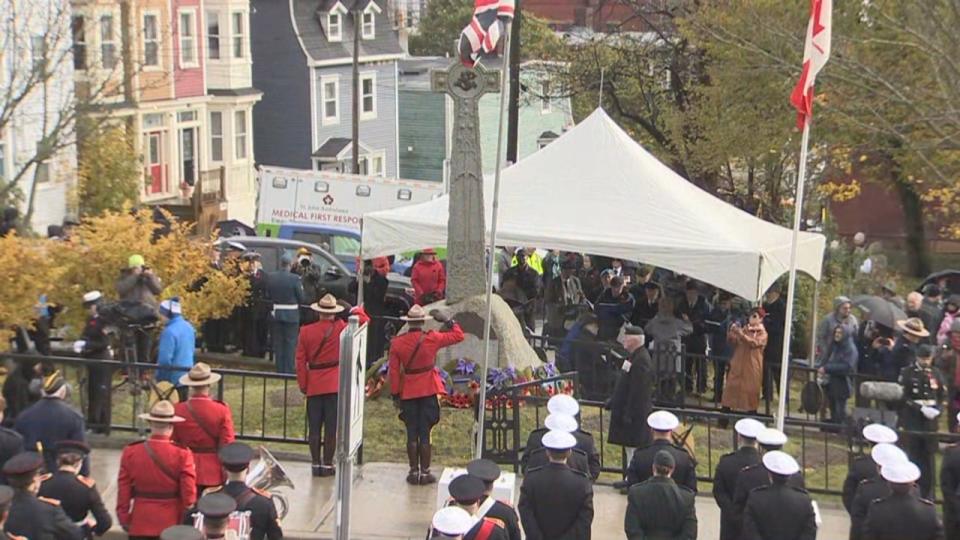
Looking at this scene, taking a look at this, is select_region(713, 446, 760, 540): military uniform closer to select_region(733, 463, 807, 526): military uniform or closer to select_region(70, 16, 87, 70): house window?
select_region(733, 463, 807, 526): military uniform

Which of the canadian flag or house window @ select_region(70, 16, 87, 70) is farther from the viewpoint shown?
house window @ select_region(70, 16, 87, 70)

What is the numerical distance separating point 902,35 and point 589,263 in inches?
306

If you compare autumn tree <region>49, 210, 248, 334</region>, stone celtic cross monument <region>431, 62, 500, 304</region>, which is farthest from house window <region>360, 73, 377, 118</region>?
stone celtic cross monument <region>431, 62, 500, 304</region>

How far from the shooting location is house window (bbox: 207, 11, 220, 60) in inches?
1801

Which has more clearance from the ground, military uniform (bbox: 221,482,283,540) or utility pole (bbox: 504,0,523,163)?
utility pole (bbox: 504,0,523,163)

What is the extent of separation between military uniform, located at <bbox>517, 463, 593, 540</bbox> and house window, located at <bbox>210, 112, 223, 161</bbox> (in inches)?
1501

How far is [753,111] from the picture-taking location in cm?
2853

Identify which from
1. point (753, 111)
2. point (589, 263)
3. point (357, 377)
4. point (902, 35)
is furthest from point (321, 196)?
point (357, 377)

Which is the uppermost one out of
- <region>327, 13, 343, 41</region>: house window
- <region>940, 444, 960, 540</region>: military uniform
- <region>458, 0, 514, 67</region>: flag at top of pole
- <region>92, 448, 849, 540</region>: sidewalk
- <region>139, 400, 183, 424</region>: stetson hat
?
<region>327, 13, 343, 41</region>: house window

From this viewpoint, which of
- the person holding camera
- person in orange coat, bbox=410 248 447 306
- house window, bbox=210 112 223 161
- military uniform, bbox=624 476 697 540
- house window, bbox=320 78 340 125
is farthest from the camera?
house window, bbox=320 78 340 125

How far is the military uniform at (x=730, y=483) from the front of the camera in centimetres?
1012

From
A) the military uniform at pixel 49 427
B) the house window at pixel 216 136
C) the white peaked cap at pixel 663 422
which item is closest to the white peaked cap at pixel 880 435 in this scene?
the white peaked cap at pixel 663 422

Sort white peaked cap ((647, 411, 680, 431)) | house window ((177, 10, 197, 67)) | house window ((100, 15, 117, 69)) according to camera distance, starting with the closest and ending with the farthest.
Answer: white peaked cap ((647, 411, 680, 431))
house window ((100, 15, 117, 69))
house window ((177, 10, 197, 67))

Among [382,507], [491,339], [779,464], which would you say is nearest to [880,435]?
[779,464]
